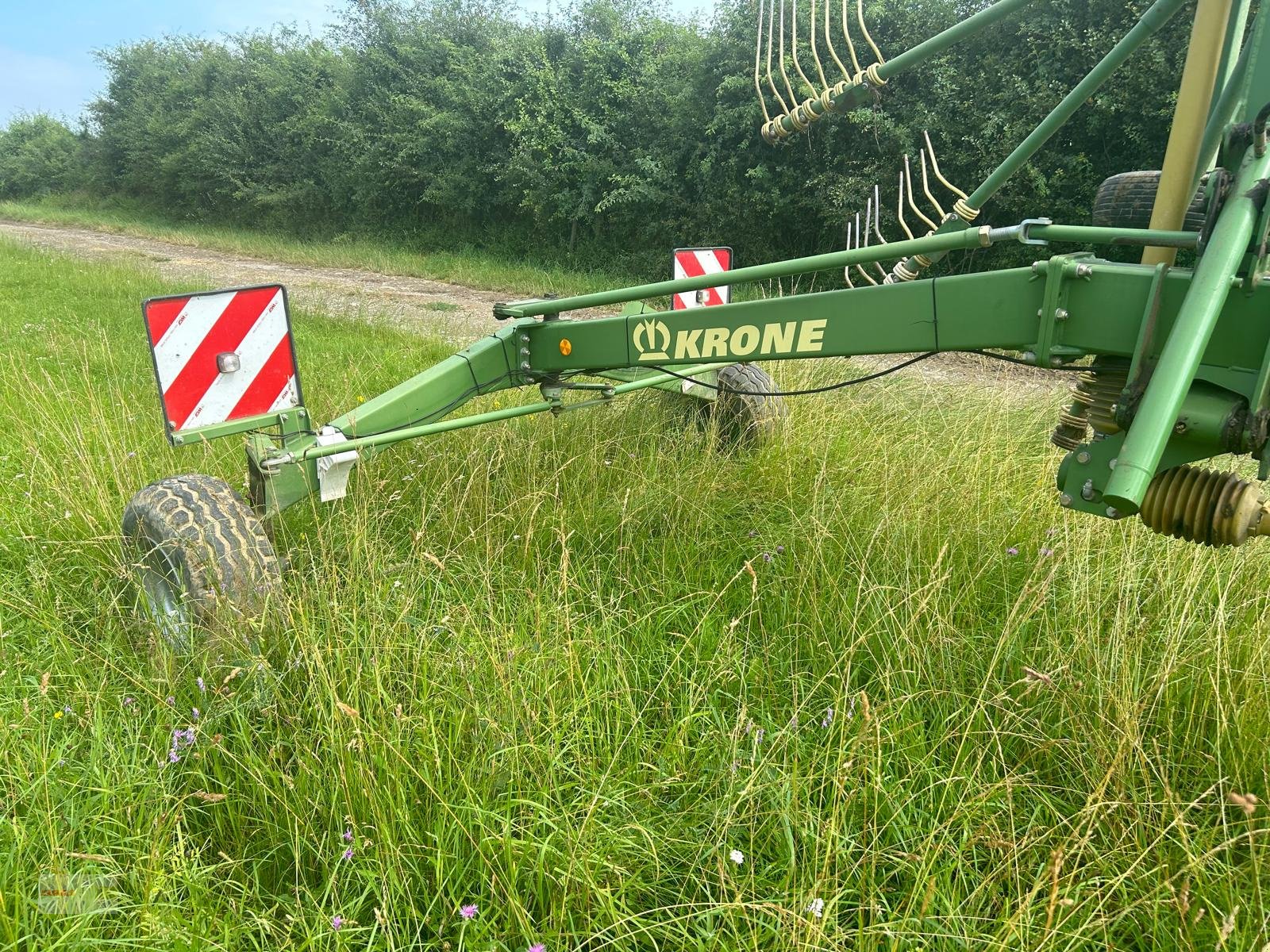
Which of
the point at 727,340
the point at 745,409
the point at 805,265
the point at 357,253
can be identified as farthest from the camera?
the point at 357,253

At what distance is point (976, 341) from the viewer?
2.30 meters

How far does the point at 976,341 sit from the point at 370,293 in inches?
446

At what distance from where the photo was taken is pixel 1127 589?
257cm

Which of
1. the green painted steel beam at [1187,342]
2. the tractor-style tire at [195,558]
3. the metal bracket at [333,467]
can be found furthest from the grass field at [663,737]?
the green painted steel beam at [1187,342]

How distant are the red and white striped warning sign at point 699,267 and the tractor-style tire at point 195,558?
2121 millimetres

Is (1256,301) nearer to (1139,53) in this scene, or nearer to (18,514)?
(18,514)

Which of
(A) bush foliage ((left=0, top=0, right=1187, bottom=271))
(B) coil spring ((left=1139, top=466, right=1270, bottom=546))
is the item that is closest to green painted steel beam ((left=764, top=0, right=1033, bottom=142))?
(B) coil spring ((left=1139, top=466, right=1270, bottom=546))

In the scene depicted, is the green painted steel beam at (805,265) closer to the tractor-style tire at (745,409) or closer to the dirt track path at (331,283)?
the tractor-style tire at (745,409)

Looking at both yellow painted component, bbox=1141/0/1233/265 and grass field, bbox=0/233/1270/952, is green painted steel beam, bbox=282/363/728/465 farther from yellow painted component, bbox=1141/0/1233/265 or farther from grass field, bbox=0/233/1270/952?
yellow painted component, bbox=1141/0/1233/265

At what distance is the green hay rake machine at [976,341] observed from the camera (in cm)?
192

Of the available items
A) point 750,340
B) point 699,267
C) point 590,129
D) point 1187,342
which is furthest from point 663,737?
point 590,129

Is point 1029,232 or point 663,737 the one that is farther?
point 663,737

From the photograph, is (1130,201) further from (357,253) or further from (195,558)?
(357,253)

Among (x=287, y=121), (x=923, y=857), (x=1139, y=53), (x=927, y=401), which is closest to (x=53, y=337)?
(x=927, y=401)
